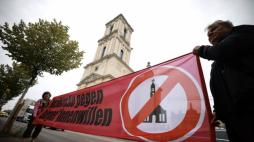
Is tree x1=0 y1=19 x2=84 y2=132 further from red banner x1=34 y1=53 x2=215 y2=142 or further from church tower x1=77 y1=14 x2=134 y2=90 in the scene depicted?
church tower x1=77 y1=14 x2=134 y2=90

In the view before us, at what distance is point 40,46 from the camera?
21.0ft

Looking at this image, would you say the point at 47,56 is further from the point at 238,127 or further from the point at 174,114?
the point at 238,127

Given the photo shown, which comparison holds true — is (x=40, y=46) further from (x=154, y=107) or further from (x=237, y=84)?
(x=237, y=84)

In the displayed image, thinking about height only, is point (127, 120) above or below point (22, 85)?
below

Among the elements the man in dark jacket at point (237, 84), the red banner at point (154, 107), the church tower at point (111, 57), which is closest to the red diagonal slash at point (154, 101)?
the red banner at point (154, 107)

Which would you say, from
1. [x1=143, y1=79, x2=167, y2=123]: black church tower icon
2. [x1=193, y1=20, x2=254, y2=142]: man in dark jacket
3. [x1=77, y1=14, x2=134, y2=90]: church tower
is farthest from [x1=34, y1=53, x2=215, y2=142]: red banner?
[x1=77, y1=14, x2=134, y2=90]: church tower

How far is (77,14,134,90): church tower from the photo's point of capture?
2408 cm

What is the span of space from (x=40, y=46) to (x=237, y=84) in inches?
338

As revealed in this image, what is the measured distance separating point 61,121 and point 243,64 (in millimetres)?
4362

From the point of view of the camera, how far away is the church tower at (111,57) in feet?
79.0

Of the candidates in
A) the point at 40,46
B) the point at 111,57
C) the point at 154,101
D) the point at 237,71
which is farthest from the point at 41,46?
the point at 111,57

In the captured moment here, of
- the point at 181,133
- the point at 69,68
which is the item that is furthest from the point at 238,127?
the point at 69,68

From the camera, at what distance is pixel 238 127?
3.15 ft

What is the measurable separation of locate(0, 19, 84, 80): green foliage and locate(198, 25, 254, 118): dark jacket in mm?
7820
